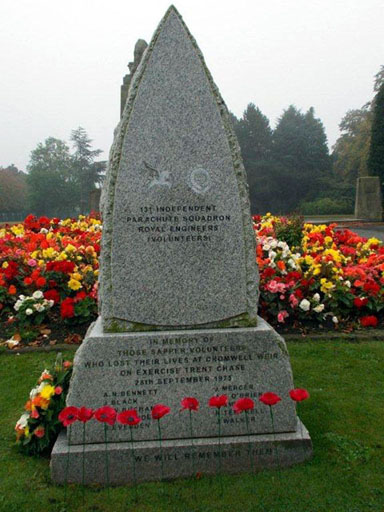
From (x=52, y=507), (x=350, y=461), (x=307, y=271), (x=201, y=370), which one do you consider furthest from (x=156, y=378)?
(x=307, y=271)

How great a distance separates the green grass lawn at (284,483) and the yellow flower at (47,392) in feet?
1.30

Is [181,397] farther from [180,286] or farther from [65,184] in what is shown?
[65,184]

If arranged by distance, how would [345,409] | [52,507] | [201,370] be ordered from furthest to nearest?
[345,409] < [201,370] < [52,507]

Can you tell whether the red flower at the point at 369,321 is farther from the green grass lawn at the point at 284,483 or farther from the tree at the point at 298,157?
the tree at the point at 298,157

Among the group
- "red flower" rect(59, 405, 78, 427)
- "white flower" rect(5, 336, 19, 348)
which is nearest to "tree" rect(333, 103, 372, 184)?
"white flower" rect(5, 336, 19, 348)

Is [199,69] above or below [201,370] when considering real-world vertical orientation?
above

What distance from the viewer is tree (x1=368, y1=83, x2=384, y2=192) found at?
28797mm

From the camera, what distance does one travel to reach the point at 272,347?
3033 mm

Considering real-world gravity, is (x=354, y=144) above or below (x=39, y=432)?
above

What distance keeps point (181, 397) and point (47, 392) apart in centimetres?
89

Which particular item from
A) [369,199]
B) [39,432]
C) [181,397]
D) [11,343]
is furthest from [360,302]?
[369,199]

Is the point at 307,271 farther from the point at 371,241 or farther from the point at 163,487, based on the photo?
the point at 163,487

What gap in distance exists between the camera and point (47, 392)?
3156 mm

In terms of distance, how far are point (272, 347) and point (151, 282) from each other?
86cm
